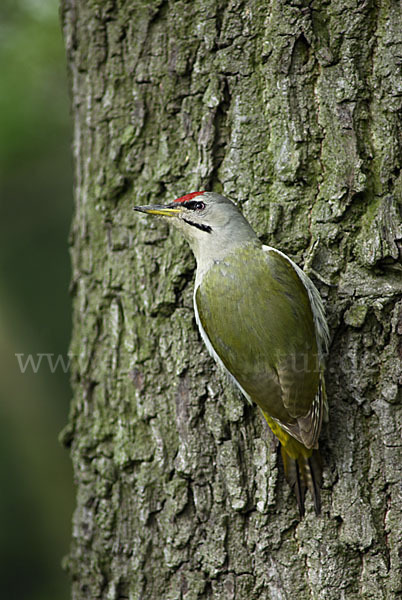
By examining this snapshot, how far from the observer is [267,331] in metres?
2.50

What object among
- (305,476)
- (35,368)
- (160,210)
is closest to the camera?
(305,476)

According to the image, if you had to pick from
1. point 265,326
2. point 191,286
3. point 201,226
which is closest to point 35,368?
point 191,286

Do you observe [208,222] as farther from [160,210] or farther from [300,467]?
[300,467]

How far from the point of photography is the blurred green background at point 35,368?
19.3 feet

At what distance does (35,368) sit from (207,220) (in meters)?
3.95

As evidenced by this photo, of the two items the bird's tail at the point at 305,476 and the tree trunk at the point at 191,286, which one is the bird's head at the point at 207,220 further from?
the bird's tail at the point at 305,476

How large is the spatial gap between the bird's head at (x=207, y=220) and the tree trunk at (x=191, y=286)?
10 cm

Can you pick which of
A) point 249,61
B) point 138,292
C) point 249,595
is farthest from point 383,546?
point 249,61

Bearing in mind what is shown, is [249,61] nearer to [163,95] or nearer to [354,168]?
[163,95]

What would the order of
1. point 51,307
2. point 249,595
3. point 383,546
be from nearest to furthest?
point 383,546, point 249,595, point 51,307

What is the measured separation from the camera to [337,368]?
2520 mm

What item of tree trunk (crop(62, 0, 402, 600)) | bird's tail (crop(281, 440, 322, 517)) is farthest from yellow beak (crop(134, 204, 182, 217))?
bird's tail (crop(281, 440, 322, 517))

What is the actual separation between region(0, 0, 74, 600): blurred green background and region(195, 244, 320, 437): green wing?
337cm

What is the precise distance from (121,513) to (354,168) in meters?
1.87
